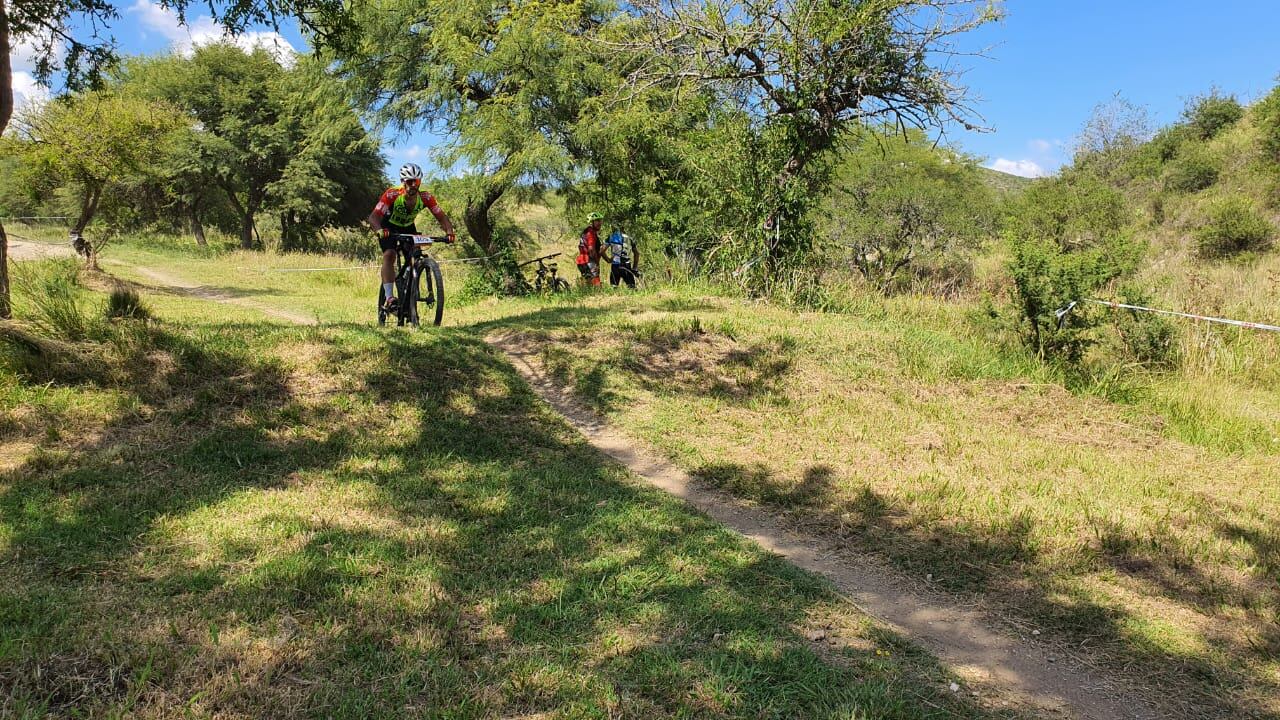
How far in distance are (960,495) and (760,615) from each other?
253 centimetres

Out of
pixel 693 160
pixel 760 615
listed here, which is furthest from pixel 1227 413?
pixel 693 160

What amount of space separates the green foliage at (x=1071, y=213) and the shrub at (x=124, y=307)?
22.4 meters

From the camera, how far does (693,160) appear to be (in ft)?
40.2

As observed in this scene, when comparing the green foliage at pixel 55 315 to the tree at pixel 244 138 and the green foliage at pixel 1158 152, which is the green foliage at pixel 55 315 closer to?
the tree at pixel 244 138

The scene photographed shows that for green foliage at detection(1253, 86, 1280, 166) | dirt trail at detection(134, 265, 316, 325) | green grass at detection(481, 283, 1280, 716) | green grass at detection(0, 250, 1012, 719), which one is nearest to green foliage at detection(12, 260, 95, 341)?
green grass at detection(0, 250, 1012, 719)

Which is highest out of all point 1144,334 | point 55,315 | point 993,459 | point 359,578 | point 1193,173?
point 1193,173

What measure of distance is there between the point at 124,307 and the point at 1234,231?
26730 mm

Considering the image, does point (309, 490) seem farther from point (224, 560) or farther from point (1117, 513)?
point (1117, 513)

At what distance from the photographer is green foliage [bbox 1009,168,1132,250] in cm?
2214

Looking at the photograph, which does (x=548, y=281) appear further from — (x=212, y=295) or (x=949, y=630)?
(x=949, y=630)

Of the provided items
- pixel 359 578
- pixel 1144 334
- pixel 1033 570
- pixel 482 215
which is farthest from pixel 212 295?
pixel 1144 334

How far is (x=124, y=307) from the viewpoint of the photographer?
6051 millimetres

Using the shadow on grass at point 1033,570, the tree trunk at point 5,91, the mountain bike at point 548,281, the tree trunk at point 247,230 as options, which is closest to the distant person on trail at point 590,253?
the mountain bike at point 548,281

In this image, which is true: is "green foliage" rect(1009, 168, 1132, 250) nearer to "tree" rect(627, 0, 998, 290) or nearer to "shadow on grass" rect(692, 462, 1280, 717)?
"tree" rect(627, 0, 998, 290)
